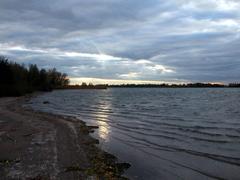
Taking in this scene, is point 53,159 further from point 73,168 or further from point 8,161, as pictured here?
point 8,161

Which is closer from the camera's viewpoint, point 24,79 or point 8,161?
point 8,161

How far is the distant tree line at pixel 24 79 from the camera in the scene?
63963 mm

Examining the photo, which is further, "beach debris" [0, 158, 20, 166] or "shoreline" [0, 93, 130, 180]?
"beach debris" [0, 158, 20, 166]

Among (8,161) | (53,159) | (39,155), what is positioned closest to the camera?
(8,161)

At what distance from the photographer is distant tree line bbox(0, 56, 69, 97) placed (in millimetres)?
63963

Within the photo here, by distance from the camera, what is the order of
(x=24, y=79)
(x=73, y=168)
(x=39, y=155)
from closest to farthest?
(x=73, y=168)
(x=39, y=155)
(x=24, y=79)

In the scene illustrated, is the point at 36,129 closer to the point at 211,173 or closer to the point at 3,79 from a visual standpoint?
the point at 211,173

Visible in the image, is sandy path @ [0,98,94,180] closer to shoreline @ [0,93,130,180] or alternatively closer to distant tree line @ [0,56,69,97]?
shoreline @ [0,93,130,180]

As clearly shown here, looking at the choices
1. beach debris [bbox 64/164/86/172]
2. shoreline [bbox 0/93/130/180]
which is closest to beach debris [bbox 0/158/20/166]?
shoreline [bbox 0/93/130/180]

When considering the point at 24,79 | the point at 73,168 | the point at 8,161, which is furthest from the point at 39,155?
the point at 24,79

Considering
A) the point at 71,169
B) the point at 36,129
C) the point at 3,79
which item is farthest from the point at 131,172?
the point at 3,79

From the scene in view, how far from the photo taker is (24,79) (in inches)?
3807

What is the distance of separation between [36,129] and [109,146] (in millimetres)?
5444

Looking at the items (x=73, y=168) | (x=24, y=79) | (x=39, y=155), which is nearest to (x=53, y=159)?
(x=39, y=155)
